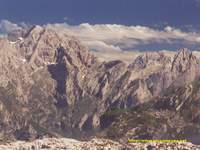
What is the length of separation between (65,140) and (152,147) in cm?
1081

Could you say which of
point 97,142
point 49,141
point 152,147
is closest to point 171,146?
point 152,147

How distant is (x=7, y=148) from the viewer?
72438 mm

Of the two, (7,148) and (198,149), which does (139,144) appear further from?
(7,148)

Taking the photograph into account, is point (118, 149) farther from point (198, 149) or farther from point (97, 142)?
point (198, 149)

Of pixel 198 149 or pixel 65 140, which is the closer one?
pixel 198 149

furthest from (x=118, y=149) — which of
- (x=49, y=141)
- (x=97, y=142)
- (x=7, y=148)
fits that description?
(x=7, y=148)

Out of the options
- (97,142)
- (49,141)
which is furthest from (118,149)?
(49,141)

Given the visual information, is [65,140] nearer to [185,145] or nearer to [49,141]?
[49,141]

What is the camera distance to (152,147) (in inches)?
2721

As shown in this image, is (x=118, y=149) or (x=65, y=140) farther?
(x=65, y=140)

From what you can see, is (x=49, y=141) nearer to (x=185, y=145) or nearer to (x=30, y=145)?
(x=30, y=145)

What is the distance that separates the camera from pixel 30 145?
71250 mm

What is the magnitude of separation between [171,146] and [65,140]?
13.1 metres

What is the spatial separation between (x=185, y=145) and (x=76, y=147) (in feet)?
40.6
